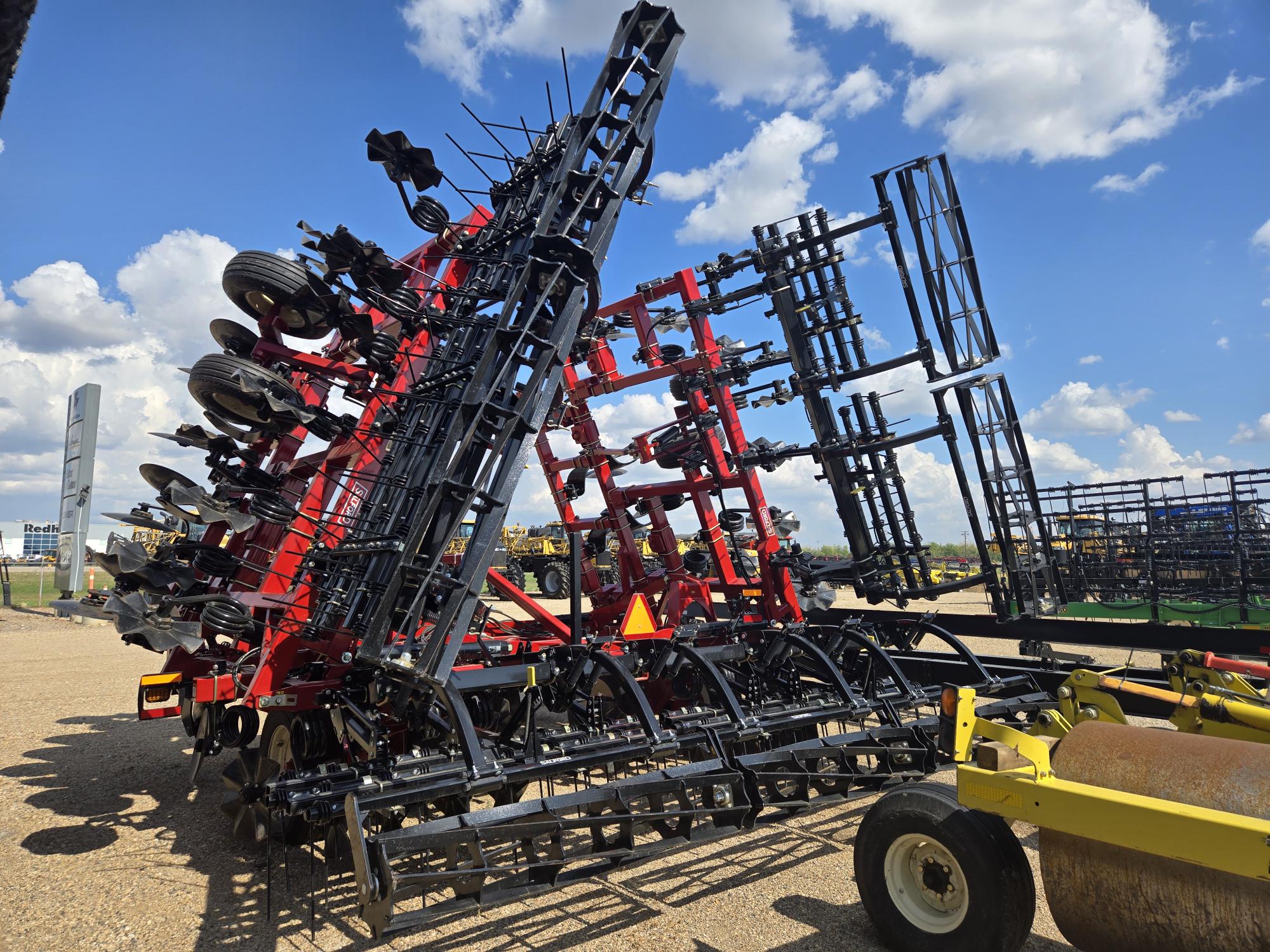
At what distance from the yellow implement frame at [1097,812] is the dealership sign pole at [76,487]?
14.4m

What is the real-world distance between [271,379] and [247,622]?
1.76 meters

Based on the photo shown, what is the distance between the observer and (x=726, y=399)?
9367 mm

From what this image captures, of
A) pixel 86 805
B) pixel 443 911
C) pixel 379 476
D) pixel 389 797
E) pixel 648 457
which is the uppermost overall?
pixel 648 457

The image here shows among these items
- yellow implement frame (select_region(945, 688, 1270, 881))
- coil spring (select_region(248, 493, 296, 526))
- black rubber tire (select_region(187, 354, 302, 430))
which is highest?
black rubber tire (select_region(187, 354, 302, 430))

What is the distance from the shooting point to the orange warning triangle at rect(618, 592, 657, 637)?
7.59 m

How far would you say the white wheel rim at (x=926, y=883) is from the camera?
3412mm

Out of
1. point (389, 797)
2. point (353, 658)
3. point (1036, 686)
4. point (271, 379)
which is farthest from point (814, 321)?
point (389, 797)

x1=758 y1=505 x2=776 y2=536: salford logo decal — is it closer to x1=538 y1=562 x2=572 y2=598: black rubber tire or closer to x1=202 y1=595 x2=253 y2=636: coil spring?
x1=202 y1=595 x2=253 y2=636: coil spring

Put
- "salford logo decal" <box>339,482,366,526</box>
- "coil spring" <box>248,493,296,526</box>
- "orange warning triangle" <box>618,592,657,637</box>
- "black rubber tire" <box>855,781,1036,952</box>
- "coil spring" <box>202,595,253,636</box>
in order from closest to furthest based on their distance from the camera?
"black rubber tire" <box>855,781,1036,952</box>
"coil spring" <box>202,595,253,636</box>
"coil spring" <box>248,493,296,526</box>
"salford logo decal" <box>339,482,366,526</box>
"orange warning triangle" <box>618,592,657,637</box>

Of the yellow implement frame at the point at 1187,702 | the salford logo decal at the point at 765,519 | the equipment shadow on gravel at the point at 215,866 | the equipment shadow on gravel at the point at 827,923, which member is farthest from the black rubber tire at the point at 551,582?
the yellow implement frame at the point at 1187,702

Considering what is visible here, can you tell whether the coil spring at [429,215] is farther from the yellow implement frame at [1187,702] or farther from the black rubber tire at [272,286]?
the yellow implement frame at [1187,702]

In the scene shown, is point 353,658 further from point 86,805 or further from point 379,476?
point 86,805

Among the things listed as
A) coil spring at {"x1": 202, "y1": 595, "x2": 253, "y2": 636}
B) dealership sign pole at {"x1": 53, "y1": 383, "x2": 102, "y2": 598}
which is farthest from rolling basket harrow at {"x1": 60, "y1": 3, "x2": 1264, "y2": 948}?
dealership sign pole at {"x1": 53, "y1": 383, "x2": 102, "y2": 598}

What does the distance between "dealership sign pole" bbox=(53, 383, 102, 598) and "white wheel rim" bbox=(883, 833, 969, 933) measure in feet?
46.1
